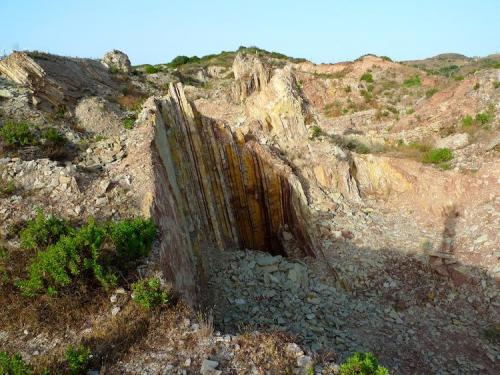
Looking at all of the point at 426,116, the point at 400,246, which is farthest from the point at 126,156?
the point at 426,116

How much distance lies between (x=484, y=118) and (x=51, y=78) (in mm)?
18817

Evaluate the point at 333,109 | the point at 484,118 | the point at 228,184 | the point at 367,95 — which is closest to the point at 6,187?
the point at 228,184

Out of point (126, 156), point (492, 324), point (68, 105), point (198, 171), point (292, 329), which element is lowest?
point (492, 324)

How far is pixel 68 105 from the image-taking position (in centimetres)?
1220

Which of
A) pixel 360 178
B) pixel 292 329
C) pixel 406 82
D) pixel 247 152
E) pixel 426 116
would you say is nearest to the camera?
pixel 292 329

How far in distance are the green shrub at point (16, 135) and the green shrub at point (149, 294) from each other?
5.52 metres

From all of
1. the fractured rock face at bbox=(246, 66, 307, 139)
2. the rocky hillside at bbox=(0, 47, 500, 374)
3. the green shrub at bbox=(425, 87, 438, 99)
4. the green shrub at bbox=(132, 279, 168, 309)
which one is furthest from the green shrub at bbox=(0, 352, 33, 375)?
the green shrub at bbox=(425, 87, 438, 99)

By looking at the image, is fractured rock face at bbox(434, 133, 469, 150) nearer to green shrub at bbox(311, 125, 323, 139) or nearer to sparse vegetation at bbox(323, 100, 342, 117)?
green shrub at bbox(311, 125, 323, 139)

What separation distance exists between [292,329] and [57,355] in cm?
543

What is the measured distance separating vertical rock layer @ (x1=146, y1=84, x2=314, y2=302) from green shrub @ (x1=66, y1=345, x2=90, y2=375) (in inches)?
245

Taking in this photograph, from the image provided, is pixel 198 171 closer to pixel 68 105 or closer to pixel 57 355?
pixel 68 105

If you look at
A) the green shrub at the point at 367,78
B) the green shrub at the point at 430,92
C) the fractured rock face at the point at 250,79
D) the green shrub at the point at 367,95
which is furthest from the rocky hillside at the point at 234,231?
the green shrub at the point at 367,78

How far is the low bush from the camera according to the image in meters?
5.64

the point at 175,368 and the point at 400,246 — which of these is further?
the point at 400,246
